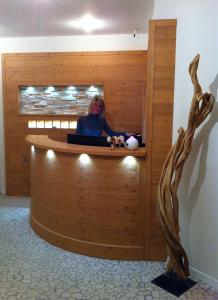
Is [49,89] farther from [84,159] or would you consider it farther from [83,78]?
[84,159]

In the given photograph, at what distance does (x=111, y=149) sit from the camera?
10.3 ft

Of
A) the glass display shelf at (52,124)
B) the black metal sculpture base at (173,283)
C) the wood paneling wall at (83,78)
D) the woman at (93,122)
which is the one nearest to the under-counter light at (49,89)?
the wood paneling wall at (83,78)

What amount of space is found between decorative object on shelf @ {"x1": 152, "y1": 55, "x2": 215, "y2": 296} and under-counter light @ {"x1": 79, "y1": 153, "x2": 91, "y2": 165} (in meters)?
0.85

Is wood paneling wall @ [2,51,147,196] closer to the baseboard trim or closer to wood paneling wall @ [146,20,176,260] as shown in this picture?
wood paneling wall @ [146,20,176,260]

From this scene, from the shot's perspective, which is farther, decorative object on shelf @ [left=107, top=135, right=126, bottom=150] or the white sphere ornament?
decorative object on shelf @ [left=107, top=135, right=126, bottom=150]

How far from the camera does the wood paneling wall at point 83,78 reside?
16.0 ft

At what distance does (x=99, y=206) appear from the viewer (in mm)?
3188

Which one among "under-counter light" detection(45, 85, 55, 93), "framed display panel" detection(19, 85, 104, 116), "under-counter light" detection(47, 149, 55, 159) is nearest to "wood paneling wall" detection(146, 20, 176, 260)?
"under-counter light" detection(47, 149, 55, 159)

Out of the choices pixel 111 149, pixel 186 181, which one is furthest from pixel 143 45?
pixel 186 181

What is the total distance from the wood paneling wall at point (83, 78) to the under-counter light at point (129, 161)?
6.54 ft

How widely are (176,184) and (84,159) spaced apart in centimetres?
102

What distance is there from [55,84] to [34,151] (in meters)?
1.65

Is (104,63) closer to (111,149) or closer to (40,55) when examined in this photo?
(40,55)

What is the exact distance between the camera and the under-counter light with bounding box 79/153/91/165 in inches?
125
